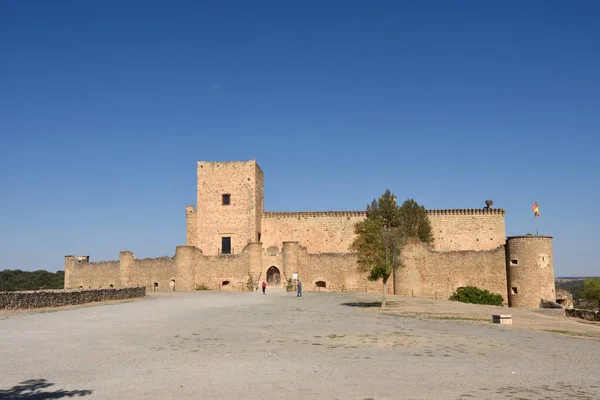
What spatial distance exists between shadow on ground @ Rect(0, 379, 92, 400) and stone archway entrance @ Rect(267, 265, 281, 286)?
102 feet

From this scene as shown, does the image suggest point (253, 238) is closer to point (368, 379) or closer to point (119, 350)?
point (119, 350)

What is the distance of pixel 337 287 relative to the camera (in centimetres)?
3462

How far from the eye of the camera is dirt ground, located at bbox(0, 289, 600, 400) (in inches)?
299

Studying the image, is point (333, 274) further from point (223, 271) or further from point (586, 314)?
point (586, 314)

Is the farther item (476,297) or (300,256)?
(300,256)

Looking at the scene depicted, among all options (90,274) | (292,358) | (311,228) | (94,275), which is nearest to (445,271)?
(311,228)

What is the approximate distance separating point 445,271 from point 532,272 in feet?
16.0

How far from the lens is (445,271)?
32094 millimetres

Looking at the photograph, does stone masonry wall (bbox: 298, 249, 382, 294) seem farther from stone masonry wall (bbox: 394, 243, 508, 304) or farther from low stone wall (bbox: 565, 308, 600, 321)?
low stone wall (bbox: 565, 308, 600, 321)

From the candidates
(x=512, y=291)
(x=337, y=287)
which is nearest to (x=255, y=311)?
(x=337, y=287)

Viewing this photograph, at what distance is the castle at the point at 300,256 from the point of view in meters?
31.3

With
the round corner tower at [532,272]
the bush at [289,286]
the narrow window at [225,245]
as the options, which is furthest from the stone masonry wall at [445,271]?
the narrow window at [225,245]

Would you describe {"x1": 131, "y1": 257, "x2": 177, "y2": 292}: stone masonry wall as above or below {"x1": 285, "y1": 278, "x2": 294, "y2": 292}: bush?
above

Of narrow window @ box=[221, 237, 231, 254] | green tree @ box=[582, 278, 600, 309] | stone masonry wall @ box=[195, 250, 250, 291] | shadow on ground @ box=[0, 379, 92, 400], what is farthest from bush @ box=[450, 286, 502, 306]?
shadow on ground @ box=[0, 379, 92, 400]
